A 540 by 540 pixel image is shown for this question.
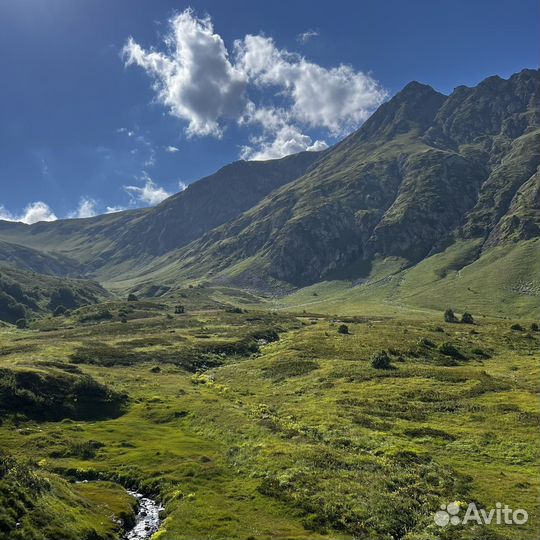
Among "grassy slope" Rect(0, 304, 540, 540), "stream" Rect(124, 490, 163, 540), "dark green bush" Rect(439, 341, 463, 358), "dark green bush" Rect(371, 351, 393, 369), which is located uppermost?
"dark green bush" Rect(439, 341, 463, 358)

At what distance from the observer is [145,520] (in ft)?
124

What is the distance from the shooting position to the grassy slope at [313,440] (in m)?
37.0

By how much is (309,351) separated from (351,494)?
74.8m

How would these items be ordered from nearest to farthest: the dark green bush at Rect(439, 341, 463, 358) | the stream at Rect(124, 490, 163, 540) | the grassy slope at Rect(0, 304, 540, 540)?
1. the stream at Rect(124, 490, 163, 540)
2. the grassy slope at Rect(0, 304, 540, 540)
3. the dark green bush at Rect(439, 341, 463, 358)

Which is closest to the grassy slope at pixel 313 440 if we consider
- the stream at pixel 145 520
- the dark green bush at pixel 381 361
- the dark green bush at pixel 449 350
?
the stream at pixel 145 520

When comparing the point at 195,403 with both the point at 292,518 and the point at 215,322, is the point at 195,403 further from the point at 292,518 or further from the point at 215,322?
the point at 215,322

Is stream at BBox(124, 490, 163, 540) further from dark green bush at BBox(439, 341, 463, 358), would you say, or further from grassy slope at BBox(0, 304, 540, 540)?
dark green bush at BBox(439, 341, 463, 358)

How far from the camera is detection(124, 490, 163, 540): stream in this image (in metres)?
35.2

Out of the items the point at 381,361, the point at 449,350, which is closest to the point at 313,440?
the point at 381,361

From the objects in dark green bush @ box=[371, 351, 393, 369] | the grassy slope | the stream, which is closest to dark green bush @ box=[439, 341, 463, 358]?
the grassy slope

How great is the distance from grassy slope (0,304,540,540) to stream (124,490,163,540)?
1.26 m

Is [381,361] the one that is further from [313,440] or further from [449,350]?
[313,440]

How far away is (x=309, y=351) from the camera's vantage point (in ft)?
372

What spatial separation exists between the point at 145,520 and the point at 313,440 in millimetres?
22401
